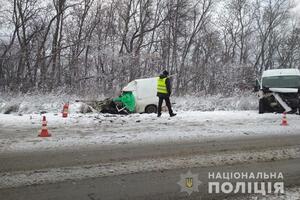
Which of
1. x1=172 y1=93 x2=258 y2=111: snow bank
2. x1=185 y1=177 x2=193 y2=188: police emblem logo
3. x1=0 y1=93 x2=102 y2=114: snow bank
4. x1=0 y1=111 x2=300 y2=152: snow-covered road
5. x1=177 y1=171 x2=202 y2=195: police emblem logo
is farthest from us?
x1=172 y1=93 x2=258 y2=111: snow bank

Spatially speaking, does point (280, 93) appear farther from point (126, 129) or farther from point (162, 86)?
point (126, 129)

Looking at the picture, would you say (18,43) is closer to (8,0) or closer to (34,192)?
(8,0)

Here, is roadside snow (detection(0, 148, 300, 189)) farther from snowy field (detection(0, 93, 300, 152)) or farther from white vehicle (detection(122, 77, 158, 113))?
white vehicle (detection(122, 77, 158, 113))

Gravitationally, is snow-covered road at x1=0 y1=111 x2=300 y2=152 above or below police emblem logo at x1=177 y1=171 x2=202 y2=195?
above

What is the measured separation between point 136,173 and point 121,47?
29809 mm

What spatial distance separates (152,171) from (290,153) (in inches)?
140

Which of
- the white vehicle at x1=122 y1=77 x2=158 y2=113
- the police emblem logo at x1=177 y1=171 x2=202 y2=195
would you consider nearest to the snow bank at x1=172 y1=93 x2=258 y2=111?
the white vehicle at x1=122 y1=77 x2=158 y2=113

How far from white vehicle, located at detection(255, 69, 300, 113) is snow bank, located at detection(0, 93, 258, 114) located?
3.07m

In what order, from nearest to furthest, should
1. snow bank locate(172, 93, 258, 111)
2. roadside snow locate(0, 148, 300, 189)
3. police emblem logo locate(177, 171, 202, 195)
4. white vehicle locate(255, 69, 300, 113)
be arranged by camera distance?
police emblem logo locate(177, 171, 202, 195) → roadside snow locate(0, 148, 300, 189) → white vehicle locate(255, 69, 300, 113) → snow bank locate(172, 93, 258, 111)

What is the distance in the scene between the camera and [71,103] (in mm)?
18016

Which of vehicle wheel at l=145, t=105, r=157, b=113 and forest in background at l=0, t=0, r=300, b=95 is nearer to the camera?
vehicle wheel at l=145, t=105, r=157, b=113

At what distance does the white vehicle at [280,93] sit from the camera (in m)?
17.3

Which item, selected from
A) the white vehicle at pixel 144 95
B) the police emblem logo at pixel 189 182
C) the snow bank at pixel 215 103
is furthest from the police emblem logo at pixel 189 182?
the snow bank at pixel 215 103

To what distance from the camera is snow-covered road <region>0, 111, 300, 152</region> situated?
9.45 m
